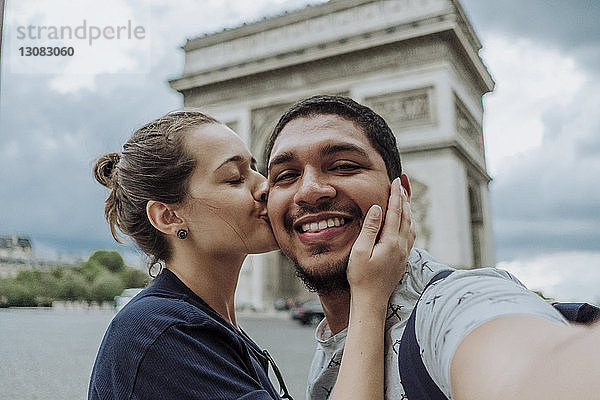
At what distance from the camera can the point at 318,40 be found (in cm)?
1195

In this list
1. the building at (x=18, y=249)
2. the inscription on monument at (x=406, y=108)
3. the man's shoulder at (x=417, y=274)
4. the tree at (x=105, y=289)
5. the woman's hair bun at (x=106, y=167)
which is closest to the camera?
the man's shoulder at (x=417, y=274)

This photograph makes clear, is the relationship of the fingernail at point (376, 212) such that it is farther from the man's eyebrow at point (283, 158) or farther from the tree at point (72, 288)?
the tree at point (72, 288)

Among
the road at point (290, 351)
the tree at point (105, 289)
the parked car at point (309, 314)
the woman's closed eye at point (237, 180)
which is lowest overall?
the tree at point (105, 289)

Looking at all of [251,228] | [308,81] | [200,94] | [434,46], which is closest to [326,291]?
[251,228]

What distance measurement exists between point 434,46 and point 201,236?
10.4 meters

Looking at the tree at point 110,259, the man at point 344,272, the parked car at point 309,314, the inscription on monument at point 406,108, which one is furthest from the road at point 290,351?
the tree at point 110,259

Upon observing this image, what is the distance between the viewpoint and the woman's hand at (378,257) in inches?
36.9

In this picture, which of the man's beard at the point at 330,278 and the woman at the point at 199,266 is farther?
the man's beard at the point at 330,278

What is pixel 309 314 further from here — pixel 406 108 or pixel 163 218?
pixel 163 218

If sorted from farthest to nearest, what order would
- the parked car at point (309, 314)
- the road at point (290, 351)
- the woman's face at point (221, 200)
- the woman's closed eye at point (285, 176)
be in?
1. the parked car at point (309, 314)
2. the road at point (290, 351)
3. the woman's face at point (221, 200)
4. the woman's closed eye at point (285, 176)

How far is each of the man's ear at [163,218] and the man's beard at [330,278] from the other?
36cm

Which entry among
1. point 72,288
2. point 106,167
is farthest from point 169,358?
point 72,288

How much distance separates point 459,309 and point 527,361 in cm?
13

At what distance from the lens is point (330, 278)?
1.05 meters
